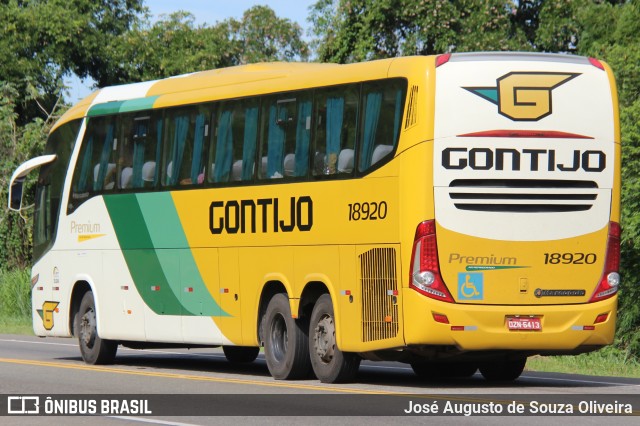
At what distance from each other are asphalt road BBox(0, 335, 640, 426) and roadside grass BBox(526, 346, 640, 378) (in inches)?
50.8

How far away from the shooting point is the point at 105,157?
2234 centimetres

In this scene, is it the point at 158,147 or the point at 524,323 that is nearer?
the point at 524,323

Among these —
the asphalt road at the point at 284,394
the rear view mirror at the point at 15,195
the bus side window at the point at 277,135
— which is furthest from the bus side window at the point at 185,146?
the rear view mirror at the point at 15,195

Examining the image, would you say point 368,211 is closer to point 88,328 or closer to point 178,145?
point 178,145

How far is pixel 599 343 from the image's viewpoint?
648 inches

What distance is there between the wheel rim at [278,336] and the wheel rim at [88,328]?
4618mm

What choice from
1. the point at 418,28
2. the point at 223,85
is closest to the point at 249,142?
the point at 223,85

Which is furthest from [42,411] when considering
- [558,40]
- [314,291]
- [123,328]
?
[558,40]

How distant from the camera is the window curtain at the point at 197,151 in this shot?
20078mm

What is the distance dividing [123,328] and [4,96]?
1012 inches

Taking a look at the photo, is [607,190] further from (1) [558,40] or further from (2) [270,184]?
(1) [558,40]

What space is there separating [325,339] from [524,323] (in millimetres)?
2573

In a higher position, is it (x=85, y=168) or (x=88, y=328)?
(x=85, y=168)

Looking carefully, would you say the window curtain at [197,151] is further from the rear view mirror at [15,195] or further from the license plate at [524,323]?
the license plate at [524,323]
